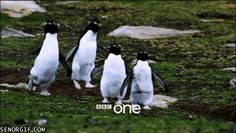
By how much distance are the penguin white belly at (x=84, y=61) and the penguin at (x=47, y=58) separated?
6.42 ft

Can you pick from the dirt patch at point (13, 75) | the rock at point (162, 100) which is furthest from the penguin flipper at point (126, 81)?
the dirt patch at point (13, 75)

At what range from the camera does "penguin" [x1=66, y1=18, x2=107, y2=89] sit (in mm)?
17359

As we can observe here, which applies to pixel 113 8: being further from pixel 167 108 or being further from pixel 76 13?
pixel 167 108

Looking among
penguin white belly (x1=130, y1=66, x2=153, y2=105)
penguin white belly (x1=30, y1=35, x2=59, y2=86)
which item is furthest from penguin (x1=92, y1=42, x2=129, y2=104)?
penguin white belly (x1=30, y1=35, x2=59, y2=86)

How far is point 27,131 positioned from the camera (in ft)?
32.9

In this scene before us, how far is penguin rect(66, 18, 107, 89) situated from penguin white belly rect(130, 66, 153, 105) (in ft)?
10.5

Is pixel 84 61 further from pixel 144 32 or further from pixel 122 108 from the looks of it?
pixel 144 32

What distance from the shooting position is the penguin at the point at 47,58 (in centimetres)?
1534

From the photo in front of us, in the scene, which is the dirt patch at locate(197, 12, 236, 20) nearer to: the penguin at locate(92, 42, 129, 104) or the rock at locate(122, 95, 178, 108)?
the rock at locate(122, 95, 178, 108)

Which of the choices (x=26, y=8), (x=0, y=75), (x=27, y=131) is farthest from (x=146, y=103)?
(x=26, y=8)

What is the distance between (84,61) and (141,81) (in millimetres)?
3838

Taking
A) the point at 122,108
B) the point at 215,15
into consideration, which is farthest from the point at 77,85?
the point at 215,15

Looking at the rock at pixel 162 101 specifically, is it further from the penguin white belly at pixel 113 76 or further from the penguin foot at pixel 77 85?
the penguin foot at pixel 77 85

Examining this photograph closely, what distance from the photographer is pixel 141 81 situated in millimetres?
14234
